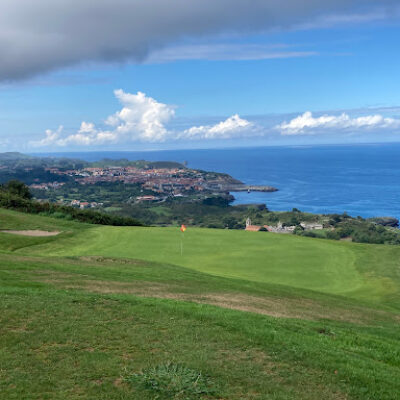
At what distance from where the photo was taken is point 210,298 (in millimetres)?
16234

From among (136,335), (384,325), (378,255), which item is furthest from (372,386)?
(378,255)

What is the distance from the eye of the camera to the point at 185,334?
10.7 metres

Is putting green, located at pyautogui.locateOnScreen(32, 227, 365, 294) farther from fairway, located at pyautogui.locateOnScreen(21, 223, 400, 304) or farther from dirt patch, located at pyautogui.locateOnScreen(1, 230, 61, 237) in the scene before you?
dirt patch, located at pyautogui.locateOnScreen(1, 230, 61, 237)

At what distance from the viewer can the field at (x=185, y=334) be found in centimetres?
815

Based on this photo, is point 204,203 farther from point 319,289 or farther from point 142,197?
point 319,289

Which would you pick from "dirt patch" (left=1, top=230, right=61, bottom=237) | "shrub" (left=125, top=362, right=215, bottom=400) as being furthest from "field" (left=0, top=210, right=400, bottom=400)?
"dirt patch" (left=1, top=230, right=61, bottom=237)

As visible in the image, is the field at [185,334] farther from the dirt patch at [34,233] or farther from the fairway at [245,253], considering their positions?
the dirt patch at [34,233]

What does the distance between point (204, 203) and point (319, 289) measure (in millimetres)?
137347

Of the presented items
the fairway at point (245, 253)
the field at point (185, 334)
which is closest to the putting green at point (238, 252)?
the fairway at point (245, 253)

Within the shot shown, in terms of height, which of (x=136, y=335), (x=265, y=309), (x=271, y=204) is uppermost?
(x=136, y=335)

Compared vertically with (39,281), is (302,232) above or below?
below

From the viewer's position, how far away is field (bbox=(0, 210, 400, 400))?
8148 millimetres

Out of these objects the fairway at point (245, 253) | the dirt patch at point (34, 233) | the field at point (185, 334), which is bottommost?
the fairway at point (245, 253)

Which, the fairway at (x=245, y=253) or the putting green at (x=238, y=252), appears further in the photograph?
the putting green at (x=238, y=252)
